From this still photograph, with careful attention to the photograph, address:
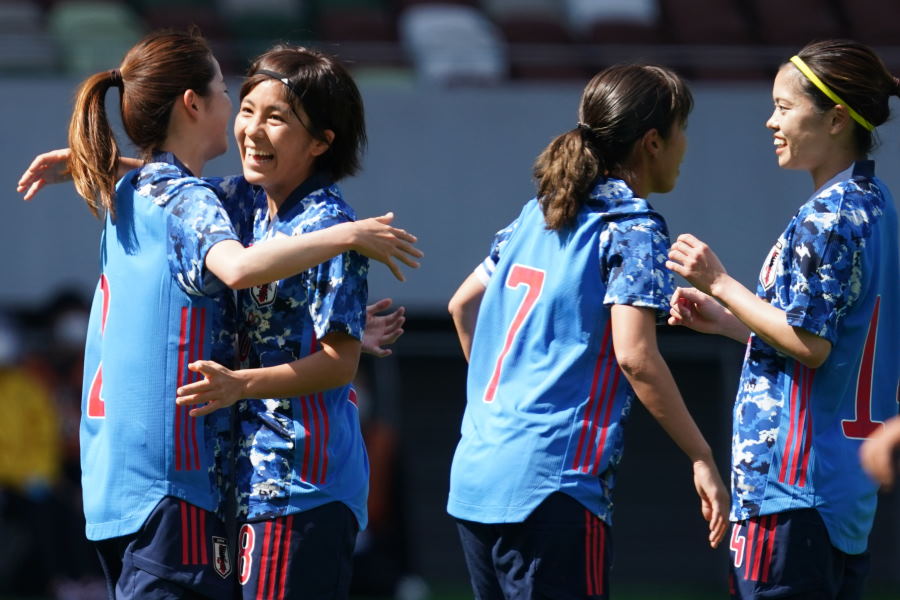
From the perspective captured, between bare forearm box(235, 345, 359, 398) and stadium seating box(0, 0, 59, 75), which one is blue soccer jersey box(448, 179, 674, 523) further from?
stadium seating box(0, 0, 59, 75)

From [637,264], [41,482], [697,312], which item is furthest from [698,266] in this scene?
[41,482]

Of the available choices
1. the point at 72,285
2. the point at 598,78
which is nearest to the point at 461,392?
the point at 72,285

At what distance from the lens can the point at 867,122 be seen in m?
3.13

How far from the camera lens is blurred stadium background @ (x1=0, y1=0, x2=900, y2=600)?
Result: 9344mm

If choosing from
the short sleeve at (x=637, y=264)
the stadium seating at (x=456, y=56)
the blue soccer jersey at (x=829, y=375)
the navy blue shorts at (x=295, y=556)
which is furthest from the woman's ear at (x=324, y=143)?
the stadium seating at (x=456, y=56)

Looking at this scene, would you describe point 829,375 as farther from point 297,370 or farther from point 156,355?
point 156,355

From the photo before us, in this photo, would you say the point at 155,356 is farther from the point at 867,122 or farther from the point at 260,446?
the point at 867,122

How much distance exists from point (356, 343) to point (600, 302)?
56 centimetres

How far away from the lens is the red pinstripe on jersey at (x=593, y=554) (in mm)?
3023

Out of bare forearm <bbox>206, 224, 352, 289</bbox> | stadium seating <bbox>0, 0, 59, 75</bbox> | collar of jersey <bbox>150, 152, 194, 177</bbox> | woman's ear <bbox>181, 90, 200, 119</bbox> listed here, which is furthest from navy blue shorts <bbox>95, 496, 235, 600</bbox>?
stadium seating <bbox>0, 0, 59, 75</bbox>

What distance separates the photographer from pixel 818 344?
2.94 meters

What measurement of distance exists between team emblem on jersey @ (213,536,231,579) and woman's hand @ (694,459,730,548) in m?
1.01

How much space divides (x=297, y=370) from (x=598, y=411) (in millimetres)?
675

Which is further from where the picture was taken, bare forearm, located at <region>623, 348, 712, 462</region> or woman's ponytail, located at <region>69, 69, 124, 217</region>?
woman's ponytail, located at <region>69, 69, 124, 217</region>
